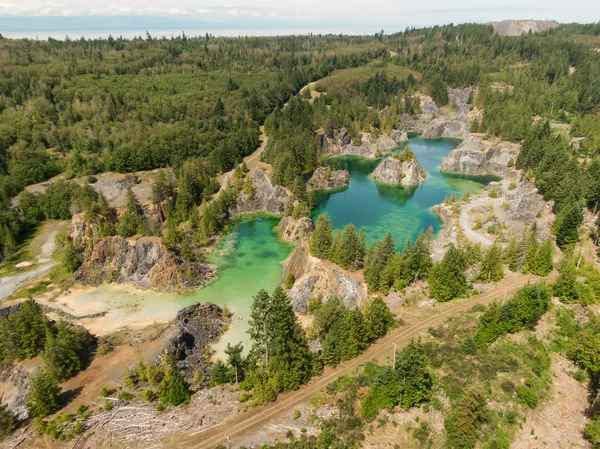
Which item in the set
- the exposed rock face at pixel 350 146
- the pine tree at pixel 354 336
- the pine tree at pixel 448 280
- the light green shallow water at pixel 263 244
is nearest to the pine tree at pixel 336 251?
the light green shallow water at pixel 263 244

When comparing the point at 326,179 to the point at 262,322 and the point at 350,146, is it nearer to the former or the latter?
the point at 350,146

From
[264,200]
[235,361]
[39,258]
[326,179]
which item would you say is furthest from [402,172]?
[39,258]

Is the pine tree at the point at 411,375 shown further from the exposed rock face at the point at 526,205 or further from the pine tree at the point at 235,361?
the exposed rock face at the point at 526,205

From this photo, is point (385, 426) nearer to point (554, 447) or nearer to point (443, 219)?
point (554, 447)

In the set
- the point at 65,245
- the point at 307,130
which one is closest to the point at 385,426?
the point at 65,245

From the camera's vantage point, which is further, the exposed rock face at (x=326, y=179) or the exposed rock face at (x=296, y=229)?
the exposed rock face at (x=326, y=179)

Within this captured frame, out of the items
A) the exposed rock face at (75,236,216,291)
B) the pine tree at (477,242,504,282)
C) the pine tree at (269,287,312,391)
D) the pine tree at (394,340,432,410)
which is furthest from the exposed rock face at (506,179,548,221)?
the exposed rock face at (75,236,216,291)
